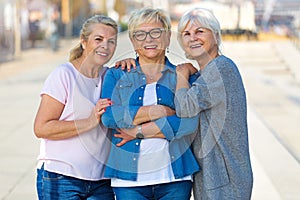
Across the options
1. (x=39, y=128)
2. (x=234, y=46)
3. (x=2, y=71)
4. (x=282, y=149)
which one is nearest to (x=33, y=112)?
(x=282, y=149)

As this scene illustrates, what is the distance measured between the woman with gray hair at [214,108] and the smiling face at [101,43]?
1.16 feet

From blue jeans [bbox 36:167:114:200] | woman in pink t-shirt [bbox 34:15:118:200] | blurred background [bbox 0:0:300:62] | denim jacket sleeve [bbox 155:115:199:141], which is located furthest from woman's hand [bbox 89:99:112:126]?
blurred background [bbox 0:0:300:62]

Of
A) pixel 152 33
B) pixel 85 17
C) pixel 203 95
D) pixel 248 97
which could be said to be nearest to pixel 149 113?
pixel 203 95

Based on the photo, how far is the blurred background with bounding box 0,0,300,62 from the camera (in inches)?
1048

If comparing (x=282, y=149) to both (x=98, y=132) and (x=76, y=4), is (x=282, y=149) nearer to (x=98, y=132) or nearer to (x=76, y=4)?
(x=98, y=132)

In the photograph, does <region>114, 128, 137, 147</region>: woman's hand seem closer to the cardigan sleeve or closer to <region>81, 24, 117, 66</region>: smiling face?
the cardigan sleeve

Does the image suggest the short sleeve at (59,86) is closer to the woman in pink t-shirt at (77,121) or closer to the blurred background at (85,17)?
Answer: the woman in pink t-shirt at (77,121)

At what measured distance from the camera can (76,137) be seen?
2719 millimetres

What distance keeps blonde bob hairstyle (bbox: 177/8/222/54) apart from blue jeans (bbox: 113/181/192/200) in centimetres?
69

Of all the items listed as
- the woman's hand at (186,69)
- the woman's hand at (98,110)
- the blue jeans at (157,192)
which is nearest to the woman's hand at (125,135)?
the woman's hand at (98,110)

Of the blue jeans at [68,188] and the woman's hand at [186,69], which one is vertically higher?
the woman's hand at [186,69]

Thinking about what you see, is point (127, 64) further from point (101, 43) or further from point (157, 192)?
point (157, 192)

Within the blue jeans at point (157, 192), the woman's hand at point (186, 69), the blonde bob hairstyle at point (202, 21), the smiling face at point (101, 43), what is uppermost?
the blonde bob hairstyle at point (202, 21)

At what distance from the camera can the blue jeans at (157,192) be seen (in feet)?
8.32
